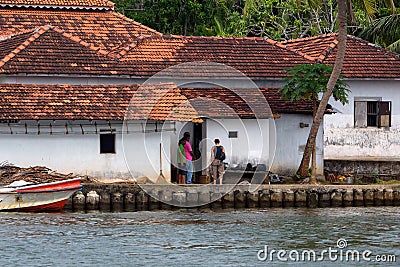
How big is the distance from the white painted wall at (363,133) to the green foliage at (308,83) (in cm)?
514

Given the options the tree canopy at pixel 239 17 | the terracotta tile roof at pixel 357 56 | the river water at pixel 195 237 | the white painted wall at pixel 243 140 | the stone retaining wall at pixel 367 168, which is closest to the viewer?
the river water at pixel 195 237

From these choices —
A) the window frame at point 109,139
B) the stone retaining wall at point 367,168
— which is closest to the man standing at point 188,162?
the window frame at point 109,139

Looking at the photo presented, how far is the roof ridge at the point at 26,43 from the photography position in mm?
36188

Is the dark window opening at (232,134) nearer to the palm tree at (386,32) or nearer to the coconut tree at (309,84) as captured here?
the coconut tree at (309,84)

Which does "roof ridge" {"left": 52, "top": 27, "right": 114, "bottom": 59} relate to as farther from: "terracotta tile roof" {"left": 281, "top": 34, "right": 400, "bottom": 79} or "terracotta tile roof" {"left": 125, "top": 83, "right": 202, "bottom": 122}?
"terracotta tile roof" {"left": 281, "top": 34, "right": 400, "bottom": 79}

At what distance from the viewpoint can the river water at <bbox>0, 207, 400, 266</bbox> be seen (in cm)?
2502

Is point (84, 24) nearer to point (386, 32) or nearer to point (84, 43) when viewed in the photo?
point (84, 43)

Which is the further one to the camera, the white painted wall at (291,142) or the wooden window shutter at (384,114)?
the wooden window shutter at (384,114)

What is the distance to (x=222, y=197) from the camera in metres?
33.2

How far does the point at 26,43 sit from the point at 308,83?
31.2ft

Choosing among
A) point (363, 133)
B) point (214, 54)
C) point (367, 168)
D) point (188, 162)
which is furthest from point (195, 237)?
point (363, 133)

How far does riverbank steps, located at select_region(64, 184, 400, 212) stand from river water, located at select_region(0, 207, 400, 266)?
0.60 metres

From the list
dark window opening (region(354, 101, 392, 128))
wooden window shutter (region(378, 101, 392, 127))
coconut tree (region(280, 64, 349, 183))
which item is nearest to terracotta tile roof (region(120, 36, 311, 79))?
dark window opening (region(354, 101, 392, 128))

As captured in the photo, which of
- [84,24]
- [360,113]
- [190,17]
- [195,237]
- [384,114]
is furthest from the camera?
[190,17]
